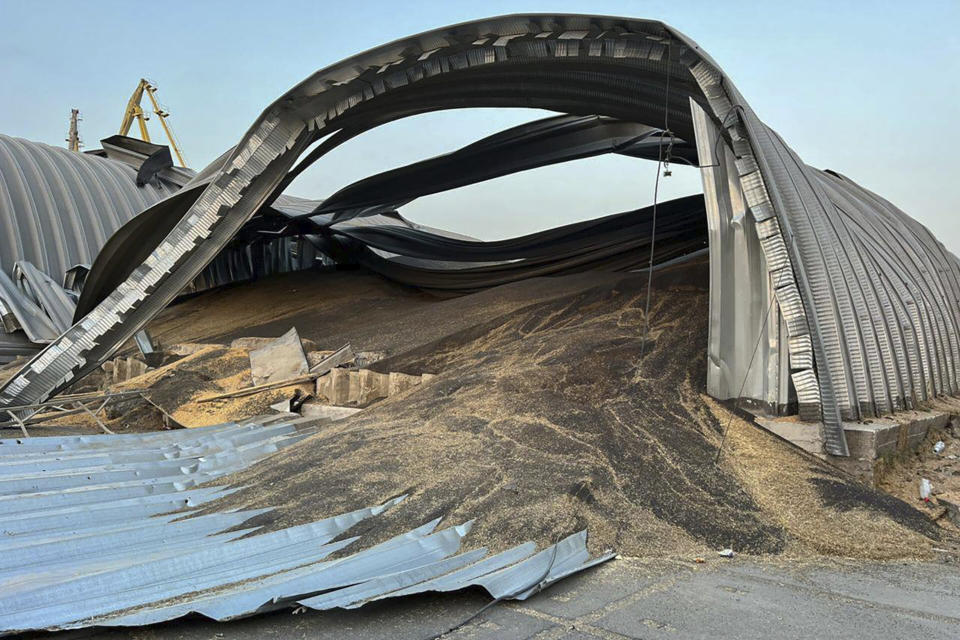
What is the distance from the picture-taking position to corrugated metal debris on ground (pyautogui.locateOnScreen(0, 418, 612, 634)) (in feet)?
12.2

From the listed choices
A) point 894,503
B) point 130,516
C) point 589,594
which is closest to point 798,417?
point 894,503

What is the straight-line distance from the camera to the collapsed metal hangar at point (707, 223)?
716 cm

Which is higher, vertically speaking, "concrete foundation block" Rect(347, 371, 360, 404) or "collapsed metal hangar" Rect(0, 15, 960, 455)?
"collapsed metal hangar" Rect(0, 15, 960, 455)

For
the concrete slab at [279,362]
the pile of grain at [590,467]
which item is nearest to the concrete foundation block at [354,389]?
the concrete slab at [279,362]

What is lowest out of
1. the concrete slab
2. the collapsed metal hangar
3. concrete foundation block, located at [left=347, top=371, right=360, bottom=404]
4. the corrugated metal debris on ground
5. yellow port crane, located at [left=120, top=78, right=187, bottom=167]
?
the corrugated metal debris on ground

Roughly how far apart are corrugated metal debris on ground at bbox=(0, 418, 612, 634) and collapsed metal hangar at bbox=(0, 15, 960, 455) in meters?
3.60

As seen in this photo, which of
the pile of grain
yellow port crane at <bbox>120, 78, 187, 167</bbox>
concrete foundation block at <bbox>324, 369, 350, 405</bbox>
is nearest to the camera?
the pile of grain

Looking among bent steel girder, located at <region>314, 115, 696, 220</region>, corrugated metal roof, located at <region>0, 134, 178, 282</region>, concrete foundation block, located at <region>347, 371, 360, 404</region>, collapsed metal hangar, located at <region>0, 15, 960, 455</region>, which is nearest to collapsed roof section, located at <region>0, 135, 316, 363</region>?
corrugated metal roof, located at <region>0, 134, 178, 282</region>

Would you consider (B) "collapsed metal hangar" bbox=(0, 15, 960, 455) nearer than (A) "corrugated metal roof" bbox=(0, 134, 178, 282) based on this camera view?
Yes

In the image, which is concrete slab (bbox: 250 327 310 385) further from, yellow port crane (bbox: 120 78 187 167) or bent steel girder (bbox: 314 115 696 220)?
yellow port crane (bbox: 120 78 187 167)

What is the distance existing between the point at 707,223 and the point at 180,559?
767 centimetres

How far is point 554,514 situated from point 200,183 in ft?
31.4

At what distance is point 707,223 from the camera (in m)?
9.47

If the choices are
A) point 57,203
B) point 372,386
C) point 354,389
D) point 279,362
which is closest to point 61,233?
point 57,203
